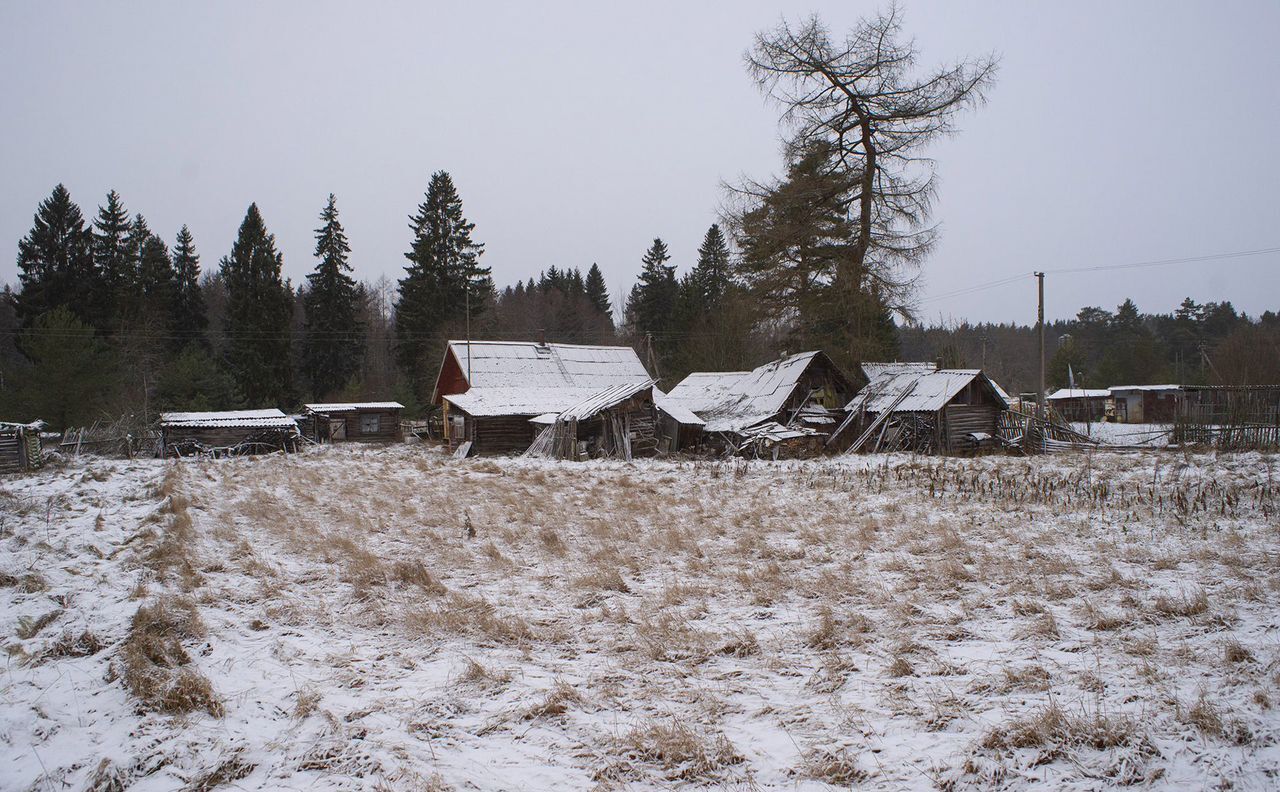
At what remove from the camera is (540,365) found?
33750mm

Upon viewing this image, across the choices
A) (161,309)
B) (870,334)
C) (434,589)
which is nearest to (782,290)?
(870,334)

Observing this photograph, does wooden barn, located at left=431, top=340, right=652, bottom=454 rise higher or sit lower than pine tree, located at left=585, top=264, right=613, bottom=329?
lower

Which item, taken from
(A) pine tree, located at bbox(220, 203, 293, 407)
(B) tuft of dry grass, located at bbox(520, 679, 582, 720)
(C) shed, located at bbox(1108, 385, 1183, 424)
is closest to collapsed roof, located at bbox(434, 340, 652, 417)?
(A) pine tree, located at bbox(220, 203, 293, 407)

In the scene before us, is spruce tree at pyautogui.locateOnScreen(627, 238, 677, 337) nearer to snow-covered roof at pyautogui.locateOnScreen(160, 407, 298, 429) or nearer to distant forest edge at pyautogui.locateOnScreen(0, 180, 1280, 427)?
distant forest edge at pyautogui.locateOnScreen(0, 180, 1280, 427)

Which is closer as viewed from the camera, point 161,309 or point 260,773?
point 260,773

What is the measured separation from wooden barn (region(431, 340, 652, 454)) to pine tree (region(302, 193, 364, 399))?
14.9 meters

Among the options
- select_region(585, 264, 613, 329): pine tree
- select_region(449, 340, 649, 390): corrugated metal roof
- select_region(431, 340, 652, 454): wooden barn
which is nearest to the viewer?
select_region(431, 340, 652, 454): wooden barn

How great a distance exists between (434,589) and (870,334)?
2447cm

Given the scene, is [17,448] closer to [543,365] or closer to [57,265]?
[543,365]

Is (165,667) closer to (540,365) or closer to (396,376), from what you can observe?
(540,365)

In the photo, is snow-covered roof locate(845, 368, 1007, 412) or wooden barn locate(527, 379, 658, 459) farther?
wooden barn locate(527, 379, 658, 459)

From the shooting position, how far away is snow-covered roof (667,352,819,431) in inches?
1043

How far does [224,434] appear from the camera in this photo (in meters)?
31.2

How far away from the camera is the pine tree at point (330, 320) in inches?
1927
